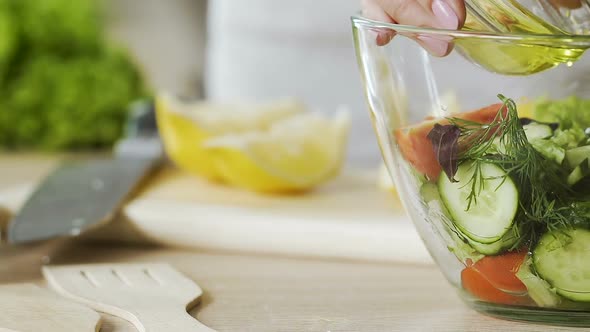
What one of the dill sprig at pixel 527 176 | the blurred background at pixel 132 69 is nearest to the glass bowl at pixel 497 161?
the dill sprig at pixel 527 176

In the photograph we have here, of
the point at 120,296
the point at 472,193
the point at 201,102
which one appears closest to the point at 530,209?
the point at 472,193

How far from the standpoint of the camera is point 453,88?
823mm

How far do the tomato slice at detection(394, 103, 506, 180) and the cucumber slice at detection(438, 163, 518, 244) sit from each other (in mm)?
15

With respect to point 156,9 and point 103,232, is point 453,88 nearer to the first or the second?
point 103,232

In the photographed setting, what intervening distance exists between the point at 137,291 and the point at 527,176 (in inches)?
14.1

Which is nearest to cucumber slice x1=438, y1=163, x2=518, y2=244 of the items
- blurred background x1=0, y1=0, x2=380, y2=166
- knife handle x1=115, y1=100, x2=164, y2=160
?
knife handle x1=115, y1=100, x2=164, y2=160

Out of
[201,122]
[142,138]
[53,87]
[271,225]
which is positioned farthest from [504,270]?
[53,87]

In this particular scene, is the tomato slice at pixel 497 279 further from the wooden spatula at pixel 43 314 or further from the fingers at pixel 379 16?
the wooden spatula at pixel 43 314

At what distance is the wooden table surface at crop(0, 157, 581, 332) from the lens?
2.42 ft

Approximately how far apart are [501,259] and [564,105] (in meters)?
0.14

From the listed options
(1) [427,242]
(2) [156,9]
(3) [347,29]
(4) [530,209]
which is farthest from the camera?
(2) [156,9]

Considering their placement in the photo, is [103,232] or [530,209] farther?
[103,232]

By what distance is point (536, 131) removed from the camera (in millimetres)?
664

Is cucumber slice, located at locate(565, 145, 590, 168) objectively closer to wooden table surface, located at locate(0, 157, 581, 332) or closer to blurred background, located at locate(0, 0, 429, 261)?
wooden table surface, located at locate(0, 157, 581, 332)
